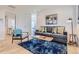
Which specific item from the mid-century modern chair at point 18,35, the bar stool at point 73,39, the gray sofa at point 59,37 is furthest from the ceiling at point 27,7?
the bar stool at point 73,39

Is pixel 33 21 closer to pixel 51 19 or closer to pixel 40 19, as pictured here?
pixel 40 19

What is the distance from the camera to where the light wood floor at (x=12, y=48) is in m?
2.25

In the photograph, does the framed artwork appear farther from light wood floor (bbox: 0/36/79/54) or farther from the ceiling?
light wood floor (bbox: 0/36/79/54)

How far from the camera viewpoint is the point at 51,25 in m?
2.43

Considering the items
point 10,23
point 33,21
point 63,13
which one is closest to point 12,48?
point 10,23

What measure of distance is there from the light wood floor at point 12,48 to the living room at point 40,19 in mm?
22

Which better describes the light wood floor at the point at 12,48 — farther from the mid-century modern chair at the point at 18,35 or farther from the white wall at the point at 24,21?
the white wall at the point at 24,21

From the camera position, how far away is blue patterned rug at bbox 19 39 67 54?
7.55 feet

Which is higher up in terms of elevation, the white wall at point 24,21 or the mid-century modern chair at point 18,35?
the white wall at point 24,21

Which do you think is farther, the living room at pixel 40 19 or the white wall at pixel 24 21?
the white wall at pixel 24 21

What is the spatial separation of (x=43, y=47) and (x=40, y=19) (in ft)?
2.24

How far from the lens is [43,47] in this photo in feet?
7.79
